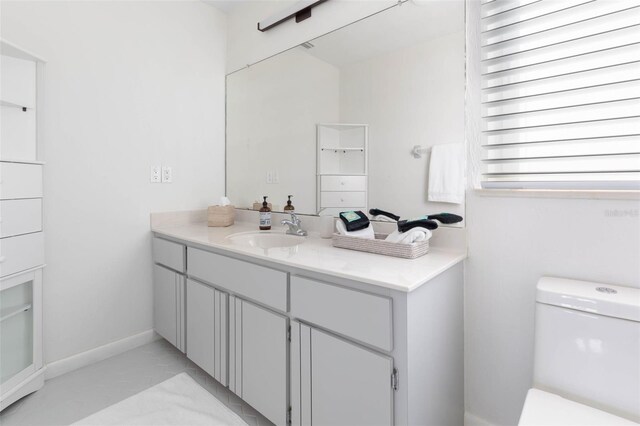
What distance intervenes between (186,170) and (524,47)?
2.16 meters

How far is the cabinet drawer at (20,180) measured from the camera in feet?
4.64

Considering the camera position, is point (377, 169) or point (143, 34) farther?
point (143, 34)

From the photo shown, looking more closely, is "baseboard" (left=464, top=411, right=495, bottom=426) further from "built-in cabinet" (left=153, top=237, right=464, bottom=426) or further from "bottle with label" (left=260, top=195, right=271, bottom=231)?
"bottle with label" (left=260, top=195, right=271, bottom=231)

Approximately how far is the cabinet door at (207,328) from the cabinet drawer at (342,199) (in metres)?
0.78

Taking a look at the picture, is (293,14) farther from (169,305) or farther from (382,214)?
(169,305)

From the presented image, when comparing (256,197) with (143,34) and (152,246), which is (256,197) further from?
(143,34)

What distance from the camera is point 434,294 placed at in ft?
3.74

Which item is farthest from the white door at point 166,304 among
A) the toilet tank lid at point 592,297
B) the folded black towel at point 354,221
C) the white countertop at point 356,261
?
the toilet tank lid at point 592,297

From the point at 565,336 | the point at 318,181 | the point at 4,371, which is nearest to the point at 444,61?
the point at 318,181

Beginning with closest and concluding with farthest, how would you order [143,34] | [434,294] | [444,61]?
[434,294]
[444,61]
[143,34]

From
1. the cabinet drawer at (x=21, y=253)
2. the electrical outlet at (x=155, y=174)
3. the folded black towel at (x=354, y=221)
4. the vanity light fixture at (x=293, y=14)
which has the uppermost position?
the vanity light fixture at (x=293, y=14)

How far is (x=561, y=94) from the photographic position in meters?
1.18

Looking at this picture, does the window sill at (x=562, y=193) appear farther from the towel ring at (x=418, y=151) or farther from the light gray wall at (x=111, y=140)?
the light gray wall at (x=111, y=140)

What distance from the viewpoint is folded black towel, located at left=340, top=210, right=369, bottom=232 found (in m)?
1.49
